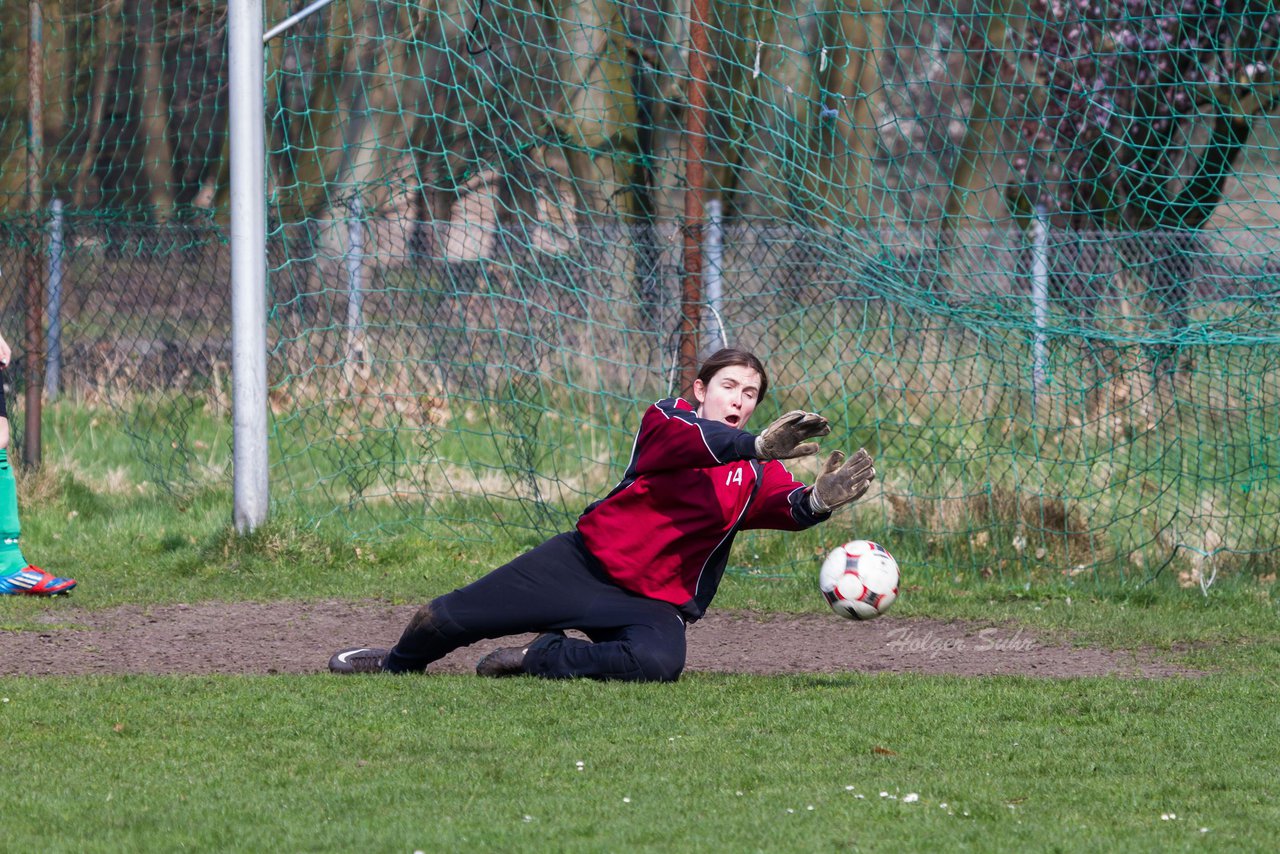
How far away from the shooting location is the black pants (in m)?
5.16

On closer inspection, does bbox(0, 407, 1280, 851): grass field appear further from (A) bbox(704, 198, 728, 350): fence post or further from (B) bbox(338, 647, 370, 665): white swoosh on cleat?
(A) bbox(704, 198, 728, 350): fence post

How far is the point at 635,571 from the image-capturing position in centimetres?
528

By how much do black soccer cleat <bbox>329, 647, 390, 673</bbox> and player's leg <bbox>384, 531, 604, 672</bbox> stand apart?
12 centimetres

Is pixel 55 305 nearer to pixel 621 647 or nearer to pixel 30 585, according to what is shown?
pixel 30 585

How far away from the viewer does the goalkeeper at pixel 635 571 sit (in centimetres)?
518

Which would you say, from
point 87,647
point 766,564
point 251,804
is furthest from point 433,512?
point 251,804

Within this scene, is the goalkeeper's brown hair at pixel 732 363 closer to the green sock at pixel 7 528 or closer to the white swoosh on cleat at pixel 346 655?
the white swoosh on cleat at pixel 346 655

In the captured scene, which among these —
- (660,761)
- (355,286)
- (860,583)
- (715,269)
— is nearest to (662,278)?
(715,269)

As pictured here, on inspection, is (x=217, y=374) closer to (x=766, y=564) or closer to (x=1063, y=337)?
(x=766, y=564)

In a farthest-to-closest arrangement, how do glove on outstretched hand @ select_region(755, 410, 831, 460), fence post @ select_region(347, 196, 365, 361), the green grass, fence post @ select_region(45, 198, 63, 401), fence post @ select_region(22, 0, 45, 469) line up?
fence post @ select_region(45, 198, 63, 401) < fence post @ select_region(22, 0, 45, 469) < fence post @ select_region(347, 196, 365, 361) < glove on outstretched hand @ select_region(755, 410, 831, 460) < the green grass

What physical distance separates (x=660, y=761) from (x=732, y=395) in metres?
1.48

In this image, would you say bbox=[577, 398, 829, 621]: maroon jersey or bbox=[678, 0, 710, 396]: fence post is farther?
bbox=[678, 0, 710, 396]: fence post

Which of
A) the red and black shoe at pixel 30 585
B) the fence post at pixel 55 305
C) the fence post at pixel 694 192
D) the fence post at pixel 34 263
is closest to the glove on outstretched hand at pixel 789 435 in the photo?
the fence post at pixel 694 192

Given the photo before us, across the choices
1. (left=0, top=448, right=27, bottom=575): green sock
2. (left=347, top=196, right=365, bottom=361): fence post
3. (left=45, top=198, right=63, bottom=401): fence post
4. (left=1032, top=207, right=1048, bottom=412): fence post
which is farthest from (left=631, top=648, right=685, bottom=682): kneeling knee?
(left=45, top=198, right=63, bottom=401): fence post
